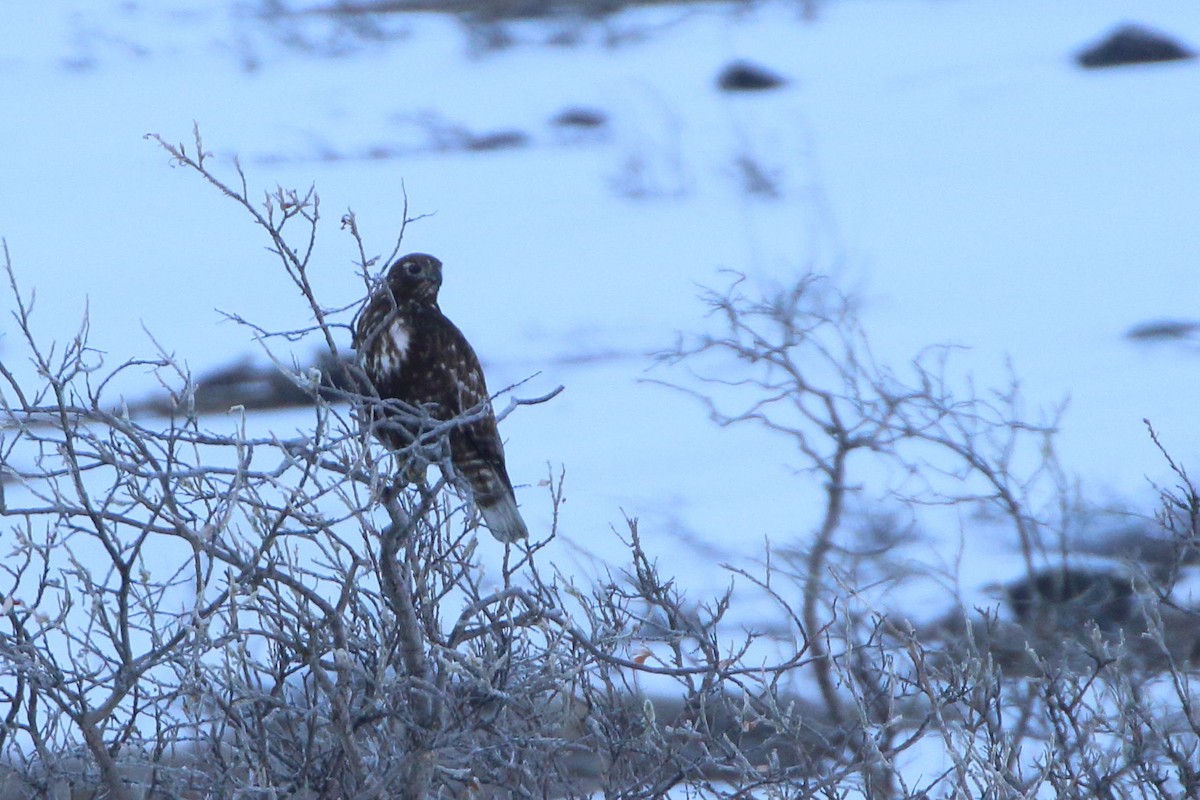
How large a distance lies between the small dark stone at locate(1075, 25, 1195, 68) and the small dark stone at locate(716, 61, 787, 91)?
2.44 m

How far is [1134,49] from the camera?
1324 cm

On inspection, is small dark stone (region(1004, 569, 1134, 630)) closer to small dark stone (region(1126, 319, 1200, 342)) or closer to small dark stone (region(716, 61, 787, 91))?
small dark stone (region(1126, 319, 1200, 342))

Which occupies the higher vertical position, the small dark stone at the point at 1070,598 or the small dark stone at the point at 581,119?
the small dark stone at the point at 581,119

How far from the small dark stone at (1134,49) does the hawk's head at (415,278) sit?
32.6 ft

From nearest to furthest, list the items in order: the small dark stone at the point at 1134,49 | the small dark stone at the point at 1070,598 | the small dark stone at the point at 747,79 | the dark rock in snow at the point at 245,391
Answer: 1. the small dark stone at the point at 1070,598
2. the dark rock in snow at the point at 245,391
3. the small dark stone at the point at 747,79
4. the small dark stone at the point at 1134,49

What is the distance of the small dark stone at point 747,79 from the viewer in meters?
13.1

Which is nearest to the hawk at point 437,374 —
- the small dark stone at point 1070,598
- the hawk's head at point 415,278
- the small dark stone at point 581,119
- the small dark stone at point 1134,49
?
the hawk's head at point 415,278

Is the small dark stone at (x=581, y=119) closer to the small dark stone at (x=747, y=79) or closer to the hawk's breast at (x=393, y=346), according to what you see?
the small dark stone at (x=747, y=79)

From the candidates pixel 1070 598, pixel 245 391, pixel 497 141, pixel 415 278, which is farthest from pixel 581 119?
pixel 415 278

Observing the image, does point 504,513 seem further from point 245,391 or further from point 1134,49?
point 1134,49

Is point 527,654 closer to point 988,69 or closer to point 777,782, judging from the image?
point 777,782

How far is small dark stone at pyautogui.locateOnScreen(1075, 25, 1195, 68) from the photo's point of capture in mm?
13234

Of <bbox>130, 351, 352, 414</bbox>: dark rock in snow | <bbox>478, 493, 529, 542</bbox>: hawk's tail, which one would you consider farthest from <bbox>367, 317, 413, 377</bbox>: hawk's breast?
<bbox>130, 351, 352, 414</bbox>: dark rock in snow

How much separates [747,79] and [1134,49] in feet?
9.59
